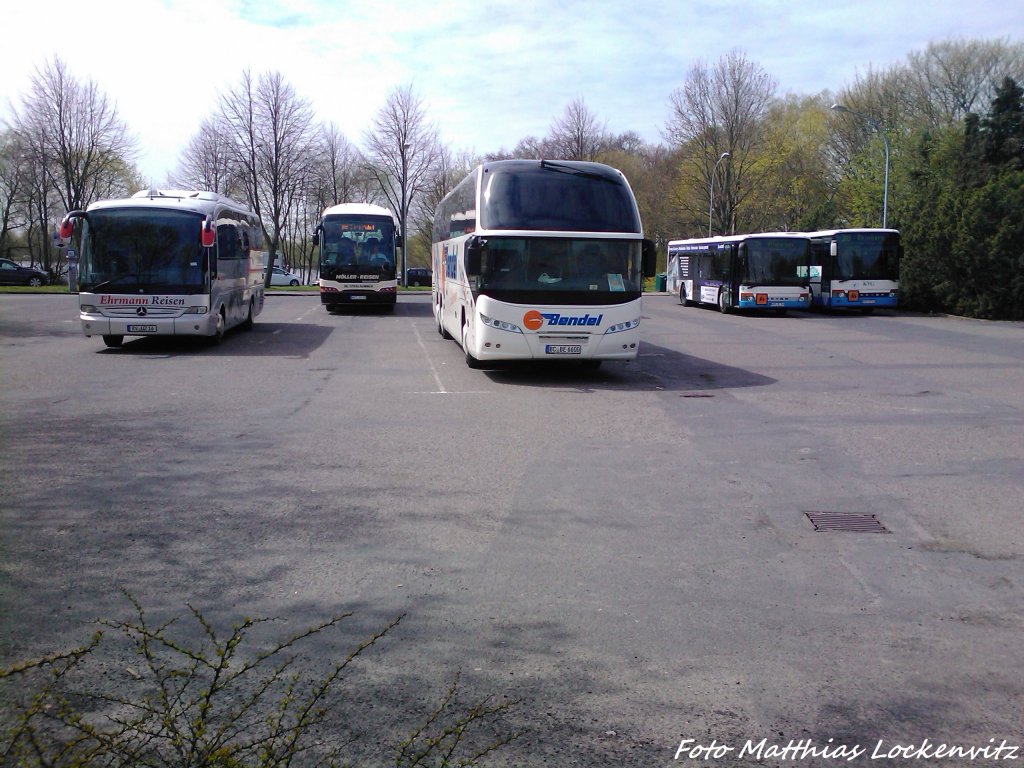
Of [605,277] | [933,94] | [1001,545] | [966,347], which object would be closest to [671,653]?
[1001,545]

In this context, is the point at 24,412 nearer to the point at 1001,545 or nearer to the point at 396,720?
the point at 396,720

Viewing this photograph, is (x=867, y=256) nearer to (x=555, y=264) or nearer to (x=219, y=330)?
(x=555, y=264)

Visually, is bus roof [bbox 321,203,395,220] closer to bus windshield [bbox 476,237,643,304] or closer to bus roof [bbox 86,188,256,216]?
bus roof [bbox 86,188,256,216]

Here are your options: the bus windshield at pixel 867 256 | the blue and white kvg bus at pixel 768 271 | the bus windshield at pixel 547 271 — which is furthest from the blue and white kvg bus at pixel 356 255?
the bus windshield at pixel 547 271

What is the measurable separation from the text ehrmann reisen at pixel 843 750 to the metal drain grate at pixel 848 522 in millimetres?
3312

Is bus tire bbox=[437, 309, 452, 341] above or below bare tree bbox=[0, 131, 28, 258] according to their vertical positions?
below

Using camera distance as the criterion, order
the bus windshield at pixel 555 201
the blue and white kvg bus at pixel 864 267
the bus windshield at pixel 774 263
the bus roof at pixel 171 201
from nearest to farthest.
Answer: the bus windshield at pixel 555 201 < the bus roof at pixel 171 201 < the bus windshield at pixel 774 263 < the blue and white kvg bus at pixel 864 267

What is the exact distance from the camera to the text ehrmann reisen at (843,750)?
3.69 m

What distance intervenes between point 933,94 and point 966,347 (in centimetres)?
3894

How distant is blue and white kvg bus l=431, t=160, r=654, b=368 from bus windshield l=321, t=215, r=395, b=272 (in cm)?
1612

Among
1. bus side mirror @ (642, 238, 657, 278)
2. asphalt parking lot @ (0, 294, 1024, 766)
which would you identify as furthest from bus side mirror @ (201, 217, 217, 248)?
bus side mirror @ (642, 238, 657, 278)

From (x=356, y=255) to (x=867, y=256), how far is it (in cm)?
1757

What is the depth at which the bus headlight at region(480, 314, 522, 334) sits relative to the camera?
1498cm

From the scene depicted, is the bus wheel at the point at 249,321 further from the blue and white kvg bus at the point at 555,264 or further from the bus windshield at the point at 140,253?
the blue and white kvg bus at the point at 555,264
